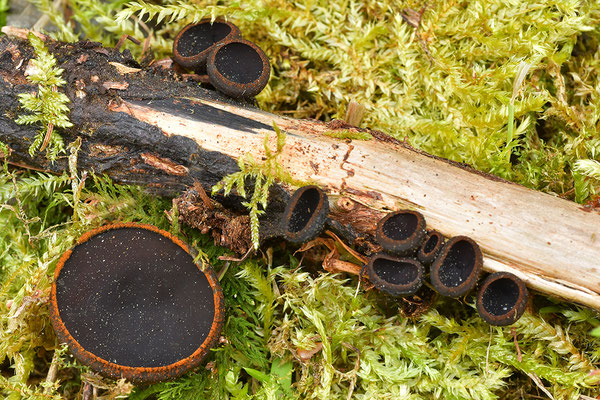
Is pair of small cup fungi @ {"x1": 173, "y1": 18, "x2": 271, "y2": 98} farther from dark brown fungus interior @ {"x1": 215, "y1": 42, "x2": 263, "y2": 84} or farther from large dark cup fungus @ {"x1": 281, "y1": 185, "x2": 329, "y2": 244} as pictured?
large dark cup fungus @ {"x1": 281, "y1": 185, "x2": 329, "y2": 244}

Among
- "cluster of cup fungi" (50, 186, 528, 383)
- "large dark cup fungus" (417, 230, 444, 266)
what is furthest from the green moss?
"large dark cup fungus" (417, 230, 444, 266)

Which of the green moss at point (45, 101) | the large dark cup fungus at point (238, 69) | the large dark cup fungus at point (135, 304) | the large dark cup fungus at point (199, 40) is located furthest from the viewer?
the large dark cup fungus at point (199, 40)

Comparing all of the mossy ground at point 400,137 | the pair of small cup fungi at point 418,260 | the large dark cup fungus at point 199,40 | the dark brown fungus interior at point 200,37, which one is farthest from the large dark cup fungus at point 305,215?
the dark brown fungus interior at point 200,37

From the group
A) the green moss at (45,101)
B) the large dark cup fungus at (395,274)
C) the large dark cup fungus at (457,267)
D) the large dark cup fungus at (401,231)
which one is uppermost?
the green moss at (45,101)

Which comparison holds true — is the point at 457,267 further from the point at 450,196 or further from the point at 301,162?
the point at 301,162

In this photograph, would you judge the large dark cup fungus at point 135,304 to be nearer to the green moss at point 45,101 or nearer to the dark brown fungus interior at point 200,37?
the green moss at point 45,101

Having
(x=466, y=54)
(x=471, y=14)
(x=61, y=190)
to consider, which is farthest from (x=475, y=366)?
(x=61, y=190)

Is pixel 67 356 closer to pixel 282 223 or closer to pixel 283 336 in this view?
pixel 283 336
